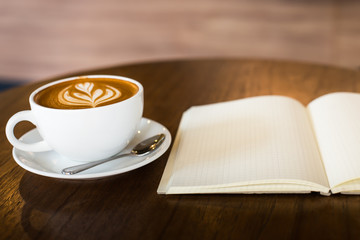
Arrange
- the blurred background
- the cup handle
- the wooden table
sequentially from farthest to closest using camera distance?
the blurred background < the cup handle < the wooden table

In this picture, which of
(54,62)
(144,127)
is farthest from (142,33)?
(144,127)

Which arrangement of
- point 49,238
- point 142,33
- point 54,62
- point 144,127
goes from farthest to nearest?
point 54,62 → point 142,33 → point 144,127 → point 49,238

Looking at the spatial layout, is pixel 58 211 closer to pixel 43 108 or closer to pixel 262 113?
pixel 43 108

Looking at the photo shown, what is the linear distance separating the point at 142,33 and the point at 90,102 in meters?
1.82

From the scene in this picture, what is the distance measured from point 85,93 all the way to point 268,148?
0.26 meters

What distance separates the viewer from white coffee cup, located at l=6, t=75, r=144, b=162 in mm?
516

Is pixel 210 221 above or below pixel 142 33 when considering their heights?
above

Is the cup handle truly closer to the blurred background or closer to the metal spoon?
the metal spoon

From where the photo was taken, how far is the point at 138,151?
558mm

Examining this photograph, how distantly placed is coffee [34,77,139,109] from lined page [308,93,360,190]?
27cm

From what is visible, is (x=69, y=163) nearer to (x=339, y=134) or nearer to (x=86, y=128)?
(x=86, y=128)

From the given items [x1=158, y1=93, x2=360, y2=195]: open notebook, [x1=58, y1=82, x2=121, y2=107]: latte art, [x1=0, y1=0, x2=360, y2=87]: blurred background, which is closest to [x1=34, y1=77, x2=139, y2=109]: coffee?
[x1=58, y1=82, x2=121, y2=107]: latte art

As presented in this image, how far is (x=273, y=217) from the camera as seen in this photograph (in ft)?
1.44

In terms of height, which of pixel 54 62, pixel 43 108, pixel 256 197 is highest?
pixel 43 108
